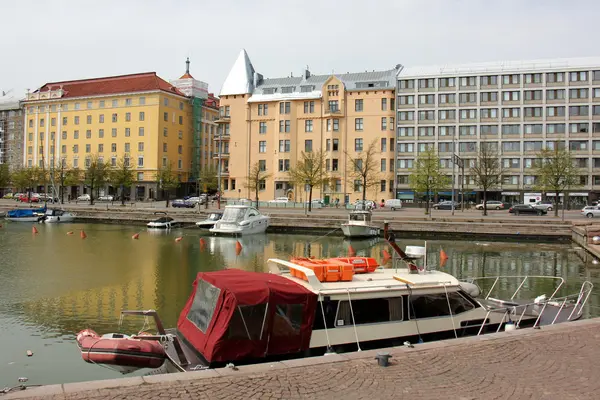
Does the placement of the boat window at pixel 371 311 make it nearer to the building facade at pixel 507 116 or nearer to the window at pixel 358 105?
the building facade at pixel 507 116

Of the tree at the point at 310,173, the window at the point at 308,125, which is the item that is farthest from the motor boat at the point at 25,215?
the window at the point at 308,125

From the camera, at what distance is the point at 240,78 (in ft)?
321

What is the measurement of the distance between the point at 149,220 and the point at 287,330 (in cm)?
5686

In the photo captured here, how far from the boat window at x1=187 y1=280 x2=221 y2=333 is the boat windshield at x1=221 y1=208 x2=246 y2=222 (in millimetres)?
41757

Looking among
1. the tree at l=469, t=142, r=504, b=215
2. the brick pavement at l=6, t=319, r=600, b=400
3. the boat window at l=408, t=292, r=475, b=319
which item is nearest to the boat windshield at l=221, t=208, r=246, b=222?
the tree at l=469, t=142, r=504, b=215

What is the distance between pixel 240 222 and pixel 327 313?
41.8 metres

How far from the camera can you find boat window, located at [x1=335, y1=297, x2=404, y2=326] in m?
12.9

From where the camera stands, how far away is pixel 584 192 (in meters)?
87.1

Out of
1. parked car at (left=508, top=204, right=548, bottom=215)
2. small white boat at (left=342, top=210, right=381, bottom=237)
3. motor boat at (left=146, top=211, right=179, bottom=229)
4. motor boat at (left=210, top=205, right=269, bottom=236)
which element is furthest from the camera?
parked car at (left=508, top=204, right=548, bottom=215)

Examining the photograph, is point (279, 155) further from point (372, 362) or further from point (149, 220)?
point (372, 362)

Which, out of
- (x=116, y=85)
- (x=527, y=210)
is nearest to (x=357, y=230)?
(x=527, y=210)

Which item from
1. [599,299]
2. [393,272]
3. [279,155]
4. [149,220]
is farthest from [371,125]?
[393,272]

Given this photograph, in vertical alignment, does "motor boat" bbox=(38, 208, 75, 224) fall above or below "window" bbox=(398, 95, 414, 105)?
below

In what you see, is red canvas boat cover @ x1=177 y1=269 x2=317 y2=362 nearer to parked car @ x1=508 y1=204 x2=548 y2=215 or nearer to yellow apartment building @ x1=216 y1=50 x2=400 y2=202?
parked car @ x1=508 y1=204 x2=548 y2=215
